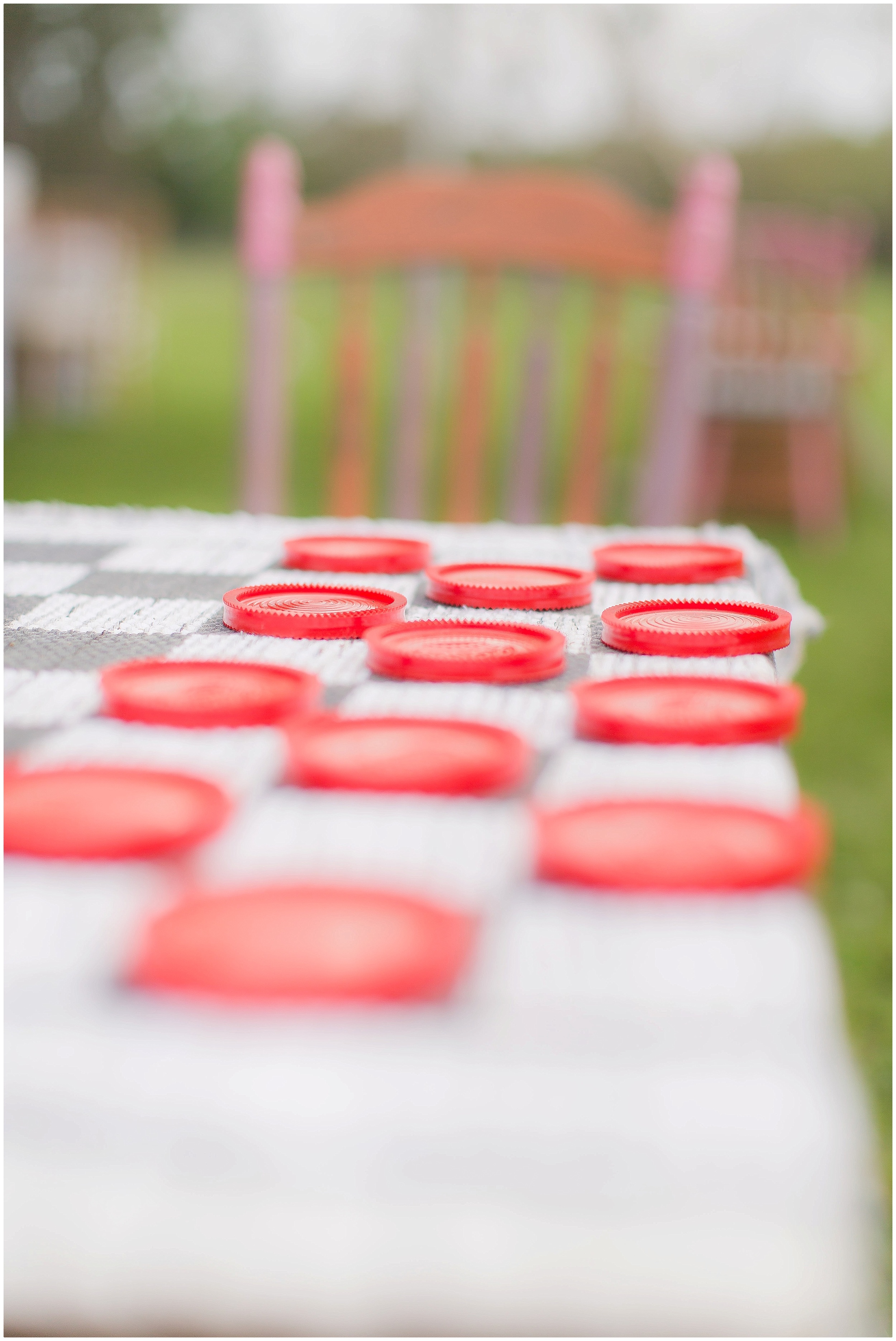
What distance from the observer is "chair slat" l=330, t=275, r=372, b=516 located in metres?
1.52

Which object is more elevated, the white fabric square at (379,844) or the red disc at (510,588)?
the red disc at (510,588)

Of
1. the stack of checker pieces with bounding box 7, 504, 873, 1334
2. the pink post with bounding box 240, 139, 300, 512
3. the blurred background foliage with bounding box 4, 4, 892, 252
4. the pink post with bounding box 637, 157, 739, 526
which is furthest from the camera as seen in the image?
the blurred background foliage with bounding box 4, 4, 892, 252

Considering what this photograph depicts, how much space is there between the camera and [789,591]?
85cm

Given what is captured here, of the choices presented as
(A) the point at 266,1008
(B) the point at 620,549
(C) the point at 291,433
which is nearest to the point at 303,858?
(A) the point at 266,1008

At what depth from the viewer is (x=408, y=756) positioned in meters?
0.44

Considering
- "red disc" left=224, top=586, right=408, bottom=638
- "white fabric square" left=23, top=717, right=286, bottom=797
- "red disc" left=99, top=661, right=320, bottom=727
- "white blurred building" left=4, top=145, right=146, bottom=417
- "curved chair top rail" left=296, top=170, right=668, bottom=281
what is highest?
"white blurred building" left=4, top=145, right=146, bottom=417

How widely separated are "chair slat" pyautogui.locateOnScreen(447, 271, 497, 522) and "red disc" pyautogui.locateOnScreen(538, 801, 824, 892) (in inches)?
45.4

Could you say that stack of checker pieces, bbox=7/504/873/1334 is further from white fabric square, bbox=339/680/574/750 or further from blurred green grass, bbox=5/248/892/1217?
blurred green grass, bbox=5/248/892/1217

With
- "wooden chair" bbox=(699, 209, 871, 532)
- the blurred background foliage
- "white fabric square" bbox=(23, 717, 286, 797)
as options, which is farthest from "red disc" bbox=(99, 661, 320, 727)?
the blurred background foliage

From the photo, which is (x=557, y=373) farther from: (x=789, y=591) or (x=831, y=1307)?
(x=831, y=1307)

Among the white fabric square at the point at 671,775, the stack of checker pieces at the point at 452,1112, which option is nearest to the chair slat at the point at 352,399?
the white fabric square at the point at 671,775

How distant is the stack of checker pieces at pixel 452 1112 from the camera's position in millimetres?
258

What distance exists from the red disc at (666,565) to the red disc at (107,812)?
0.43 metres

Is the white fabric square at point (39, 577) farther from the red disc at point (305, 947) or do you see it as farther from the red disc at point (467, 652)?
the red disc at point (305, 947)
